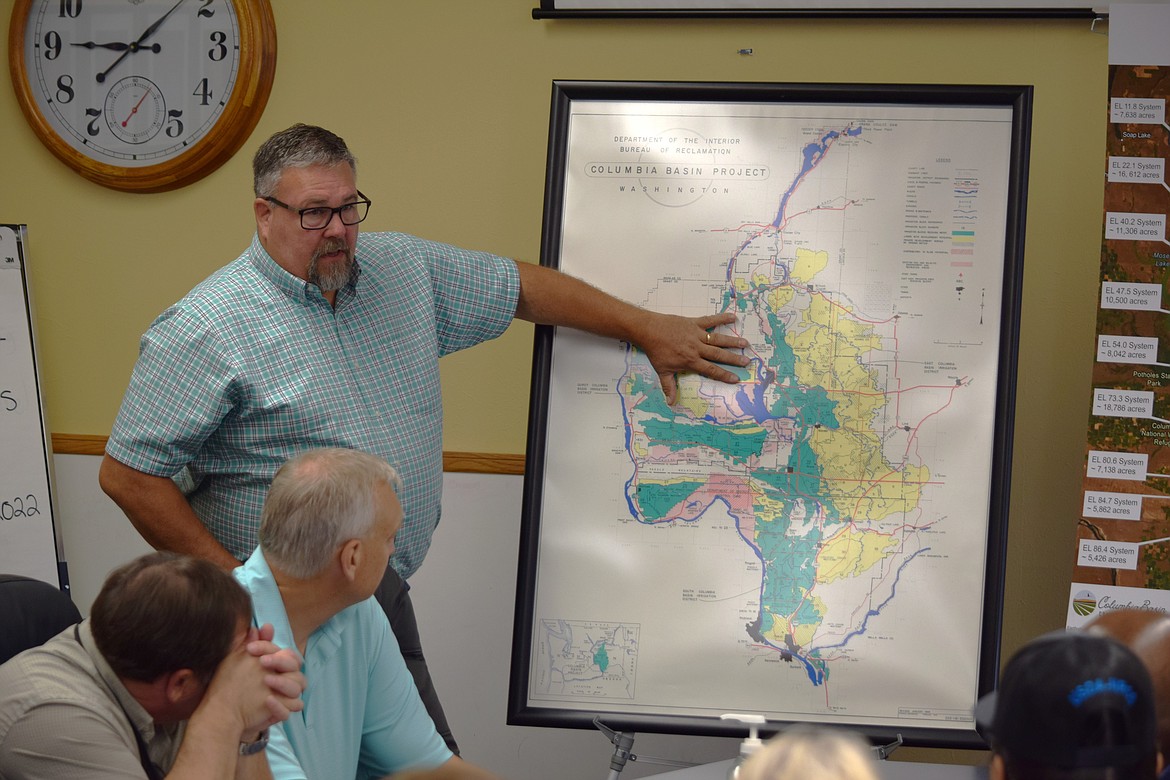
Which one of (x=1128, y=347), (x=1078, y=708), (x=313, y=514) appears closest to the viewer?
(x=1078, y=708)

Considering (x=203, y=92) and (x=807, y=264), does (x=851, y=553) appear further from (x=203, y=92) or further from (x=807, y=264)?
(x=203, y=92)

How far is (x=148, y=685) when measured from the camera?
1.40 meters

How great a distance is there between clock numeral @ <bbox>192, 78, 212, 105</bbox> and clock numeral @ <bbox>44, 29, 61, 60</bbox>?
1.43 feet

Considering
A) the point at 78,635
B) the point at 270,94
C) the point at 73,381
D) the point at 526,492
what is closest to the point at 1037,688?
the point at 78,635

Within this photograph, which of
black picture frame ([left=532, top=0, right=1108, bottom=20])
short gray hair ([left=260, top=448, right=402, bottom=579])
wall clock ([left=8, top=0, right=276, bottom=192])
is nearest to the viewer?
short gray hair ([left=260, top=448, right=402, bottom=579])

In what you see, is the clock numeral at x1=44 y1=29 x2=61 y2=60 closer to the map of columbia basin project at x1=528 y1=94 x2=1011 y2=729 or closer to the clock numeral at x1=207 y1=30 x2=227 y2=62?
the clock numeral at x1=207 y1=30 x2=227 y2=62

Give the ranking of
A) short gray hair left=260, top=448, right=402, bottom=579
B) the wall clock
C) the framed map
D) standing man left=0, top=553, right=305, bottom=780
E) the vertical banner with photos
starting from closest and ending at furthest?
standing man left=0, top=553, right=305, bottom=780
short gray hair left=260, top=448, right=402, bottom=579
the framed map
the vertical banner with photos
the wall clock

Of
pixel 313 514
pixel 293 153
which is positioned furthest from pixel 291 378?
pixel 313 514

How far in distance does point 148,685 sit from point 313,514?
34 cm

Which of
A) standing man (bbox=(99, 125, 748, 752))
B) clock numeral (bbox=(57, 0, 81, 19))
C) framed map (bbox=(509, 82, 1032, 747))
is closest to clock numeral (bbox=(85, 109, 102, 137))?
clock numeral (bbox=(57, 0, 81, 19))

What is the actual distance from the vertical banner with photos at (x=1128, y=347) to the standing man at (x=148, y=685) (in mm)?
1846

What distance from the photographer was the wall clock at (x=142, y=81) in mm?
3090

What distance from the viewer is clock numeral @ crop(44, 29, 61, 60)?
124 inches

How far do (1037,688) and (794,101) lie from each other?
1.67 meters
